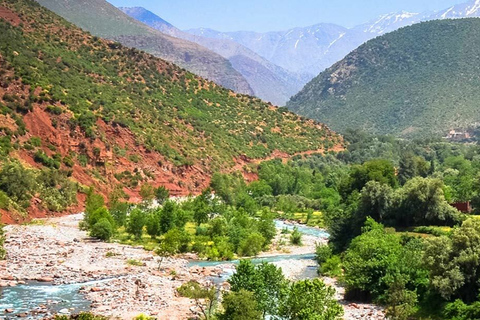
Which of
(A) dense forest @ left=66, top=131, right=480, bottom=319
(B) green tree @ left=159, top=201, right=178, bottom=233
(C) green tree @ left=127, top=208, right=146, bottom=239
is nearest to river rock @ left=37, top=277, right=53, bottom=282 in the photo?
(A) dense forest @ left=66, top=131, right=480, bottom=319

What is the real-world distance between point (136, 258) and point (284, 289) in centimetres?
2665

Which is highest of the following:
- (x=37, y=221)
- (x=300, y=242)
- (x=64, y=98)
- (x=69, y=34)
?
(x=69, y=34)

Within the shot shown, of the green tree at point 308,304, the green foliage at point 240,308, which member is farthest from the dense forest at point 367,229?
the green foliage at point 240,308

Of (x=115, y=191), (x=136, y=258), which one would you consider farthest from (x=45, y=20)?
(x=136, y=258)

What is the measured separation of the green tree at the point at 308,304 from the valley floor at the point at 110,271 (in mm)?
9114

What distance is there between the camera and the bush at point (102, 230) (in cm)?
6575

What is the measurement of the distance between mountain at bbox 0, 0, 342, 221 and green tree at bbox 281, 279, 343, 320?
49.1 m

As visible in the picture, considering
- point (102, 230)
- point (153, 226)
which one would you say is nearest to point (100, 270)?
point (102, 230)

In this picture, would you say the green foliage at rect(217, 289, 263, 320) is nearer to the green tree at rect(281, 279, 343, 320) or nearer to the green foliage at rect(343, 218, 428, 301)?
the green tree at rect(281, 279, 343, 320)

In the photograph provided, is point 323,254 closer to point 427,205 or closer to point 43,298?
point 427,205

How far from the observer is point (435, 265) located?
3884 cm

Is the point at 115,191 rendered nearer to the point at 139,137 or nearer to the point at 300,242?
the point at 139,137

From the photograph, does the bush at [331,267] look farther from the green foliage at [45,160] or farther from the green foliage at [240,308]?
the green foliage at [45,160]

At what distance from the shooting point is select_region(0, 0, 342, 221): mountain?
88.1 m
